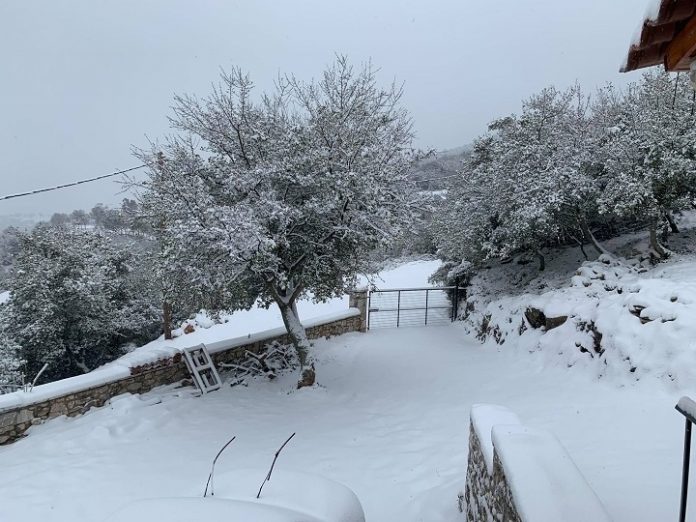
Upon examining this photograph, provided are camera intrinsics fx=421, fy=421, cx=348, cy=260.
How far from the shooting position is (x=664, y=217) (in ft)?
31.4

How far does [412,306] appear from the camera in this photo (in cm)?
1384

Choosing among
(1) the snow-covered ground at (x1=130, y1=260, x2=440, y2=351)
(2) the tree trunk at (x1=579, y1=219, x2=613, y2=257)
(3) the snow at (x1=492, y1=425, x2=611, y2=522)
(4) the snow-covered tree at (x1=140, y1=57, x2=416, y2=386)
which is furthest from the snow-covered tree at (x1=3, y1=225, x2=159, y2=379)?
(2) the tree trunk at (x1=579, y1=219, x2=613, y2=257)

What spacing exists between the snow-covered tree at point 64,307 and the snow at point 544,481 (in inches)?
554

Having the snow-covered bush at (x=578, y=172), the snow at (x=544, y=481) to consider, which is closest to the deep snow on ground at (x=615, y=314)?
the snow-covered bush at (x=578, y=172)

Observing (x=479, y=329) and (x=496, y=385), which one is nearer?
(x=496, y=385)

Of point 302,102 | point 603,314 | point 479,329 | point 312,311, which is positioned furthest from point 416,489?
point 312,311

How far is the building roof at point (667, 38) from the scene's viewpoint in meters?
Result: 2.23

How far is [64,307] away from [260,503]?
46.0 ft

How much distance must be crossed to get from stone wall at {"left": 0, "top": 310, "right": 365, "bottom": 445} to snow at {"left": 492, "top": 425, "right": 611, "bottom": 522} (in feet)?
21.5

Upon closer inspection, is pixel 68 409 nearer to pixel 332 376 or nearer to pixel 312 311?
pixel 332 376

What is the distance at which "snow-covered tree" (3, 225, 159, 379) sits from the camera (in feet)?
42.6

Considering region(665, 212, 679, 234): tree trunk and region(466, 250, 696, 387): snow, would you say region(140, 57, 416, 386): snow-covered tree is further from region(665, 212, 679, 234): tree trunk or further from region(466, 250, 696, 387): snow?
region(665, 212, 679, 234): tree trunk

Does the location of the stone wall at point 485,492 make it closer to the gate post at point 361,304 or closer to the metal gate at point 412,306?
the gate post at point 361,304

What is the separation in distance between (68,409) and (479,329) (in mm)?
9422
